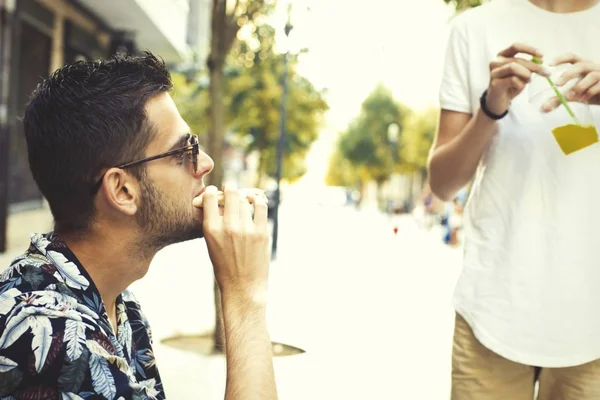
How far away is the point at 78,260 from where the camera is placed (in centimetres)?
164

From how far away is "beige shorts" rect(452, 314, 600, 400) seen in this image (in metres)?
1.89

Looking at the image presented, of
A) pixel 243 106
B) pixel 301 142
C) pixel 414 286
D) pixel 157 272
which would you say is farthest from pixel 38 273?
pixel 301 142

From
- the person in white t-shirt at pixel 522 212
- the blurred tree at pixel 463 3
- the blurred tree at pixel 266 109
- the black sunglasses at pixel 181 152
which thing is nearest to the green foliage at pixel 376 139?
the blurred tree at pixel 266 109

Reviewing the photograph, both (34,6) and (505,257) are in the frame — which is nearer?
(505,257)

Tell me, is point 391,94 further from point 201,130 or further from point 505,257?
point 505,257

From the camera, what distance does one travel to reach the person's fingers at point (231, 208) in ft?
5.37

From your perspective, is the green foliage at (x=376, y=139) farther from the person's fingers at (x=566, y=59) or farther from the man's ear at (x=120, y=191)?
the man's ear at (x=120, y=191)

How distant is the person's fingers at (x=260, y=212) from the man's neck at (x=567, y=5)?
0.99m

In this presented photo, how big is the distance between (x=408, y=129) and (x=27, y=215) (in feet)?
140

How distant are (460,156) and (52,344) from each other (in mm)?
1209

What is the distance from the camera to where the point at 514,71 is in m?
1.76

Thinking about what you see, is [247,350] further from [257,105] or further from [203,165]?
[257,105]

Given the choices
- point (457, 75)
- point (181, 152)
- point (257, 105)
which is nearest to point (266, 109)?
point (257, 105)

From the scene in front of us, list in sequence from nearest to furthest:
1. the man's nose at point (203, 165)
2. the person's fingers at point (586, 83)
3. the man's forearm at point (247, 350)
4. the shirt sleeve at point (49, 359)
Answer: the shirt sleeve at point (49, 359)
the man's forearm at point (247, 350)
the person's fingers at point (586, 83)
the man's nose at point (203, 165)
